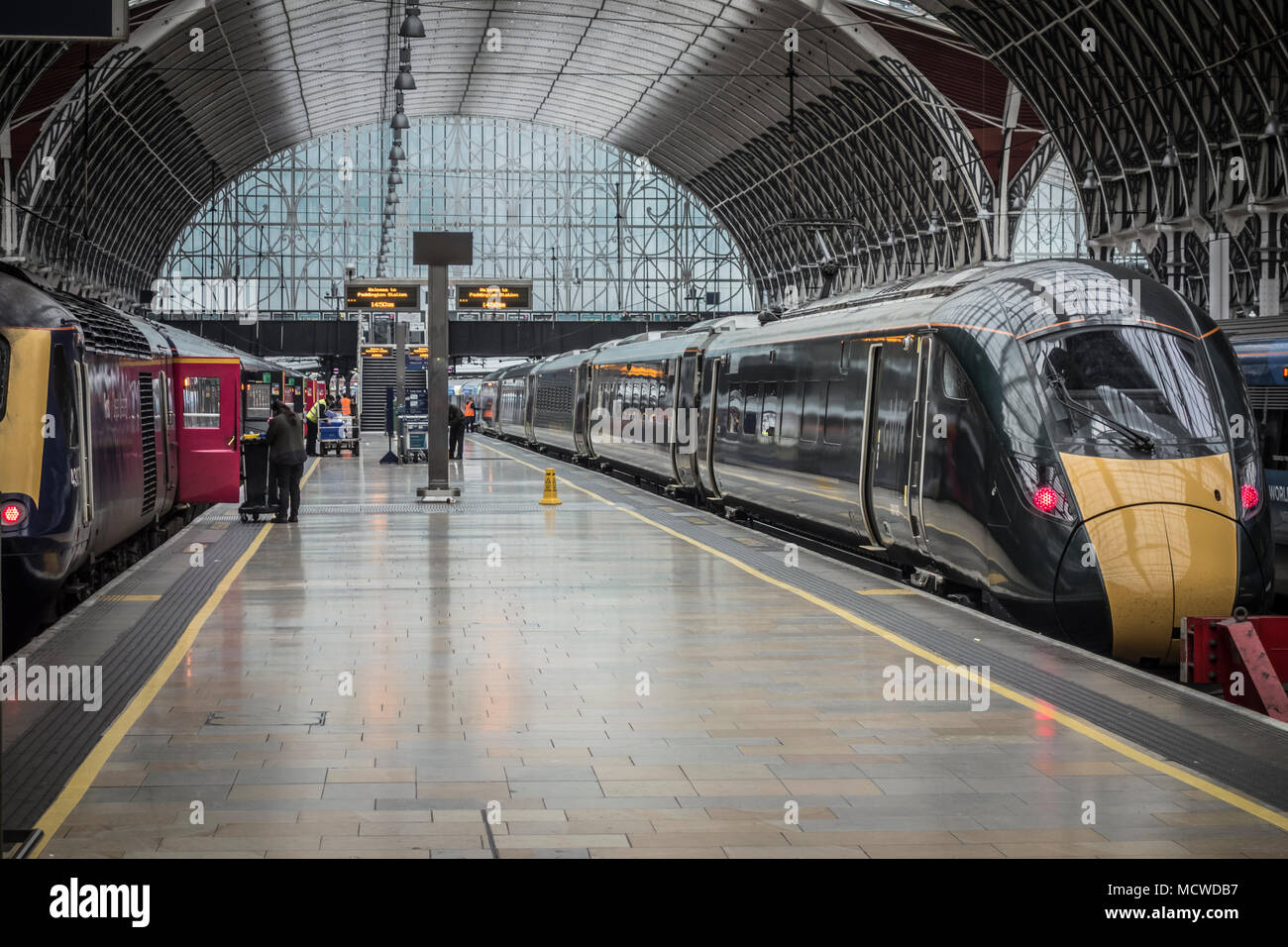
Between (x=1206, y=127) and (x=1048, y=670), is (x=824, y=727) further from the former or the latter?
(x=1206, y=127)

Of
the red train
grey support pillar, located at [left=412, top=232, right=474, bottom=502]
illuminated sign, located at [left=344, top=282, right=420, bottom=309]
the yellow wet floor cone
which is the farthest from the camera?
illuminated sign, located at [left=344, top=282, right=420, bottom=309]

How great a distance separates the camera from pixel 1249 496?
1259 cm

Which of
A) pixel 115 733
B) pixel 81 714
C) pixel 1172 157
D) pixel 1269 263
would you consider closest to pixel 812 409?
pixel 81 714

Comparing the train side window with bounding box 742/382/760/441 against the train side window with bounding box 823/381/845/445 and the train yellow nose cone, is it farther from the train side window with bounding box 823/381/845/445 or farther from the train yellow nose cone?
the train yellow nose cone

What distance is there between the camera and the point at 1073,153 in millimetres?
47250

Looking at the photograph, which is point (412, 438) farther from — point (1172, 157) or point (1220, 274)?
point (1172, 157)

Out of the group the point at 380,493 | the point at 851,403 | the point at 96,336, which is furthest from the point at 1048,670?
the point at 380,493

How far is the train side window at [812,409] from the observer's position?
19078 mm

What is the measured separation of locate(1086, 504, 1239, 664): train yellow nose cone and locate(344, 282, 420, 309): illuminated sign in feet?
116

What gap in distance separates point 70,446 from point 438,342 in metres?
15.4

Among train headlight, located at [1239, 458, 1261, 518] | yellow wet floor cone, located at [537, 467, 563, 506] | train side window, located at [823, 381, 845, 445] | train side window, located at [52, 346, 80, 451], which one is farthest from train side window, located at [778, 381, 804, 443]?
train side window, located at [52, 346, 80, 451]

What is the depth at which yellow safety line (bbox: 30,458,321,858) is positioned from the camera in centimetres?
698

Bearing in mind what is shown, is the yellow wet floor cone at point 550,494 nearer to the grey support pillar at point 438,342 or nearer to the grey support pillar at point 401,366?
the grey support pillar at point 438,342
